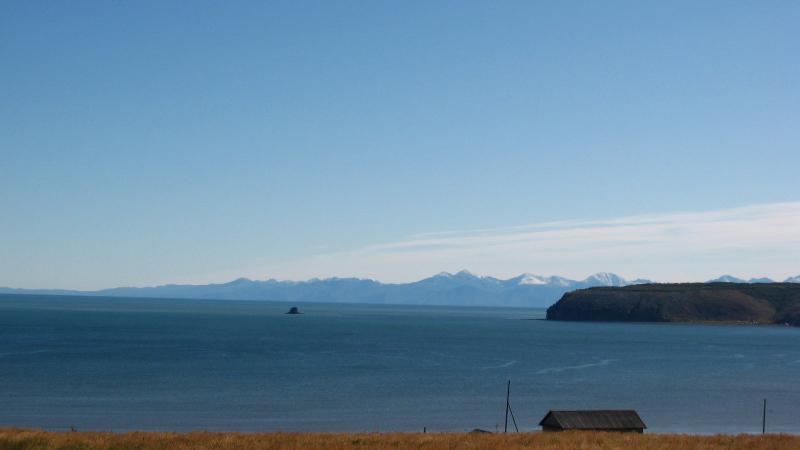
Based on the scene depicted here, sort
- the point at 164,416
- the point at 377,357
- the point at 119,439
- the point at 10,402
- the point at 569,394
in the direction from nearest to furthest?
the point at 119,439 < the point at 164,416 < the point at 10,402 < the point at 569,394 < the point at 377,357

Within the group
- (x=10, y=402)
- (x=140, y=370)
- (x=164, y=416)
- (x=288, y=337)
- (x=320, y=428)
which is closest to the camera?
(x=320, y=428)

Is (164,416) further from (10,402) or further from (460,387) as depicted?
(460,387)

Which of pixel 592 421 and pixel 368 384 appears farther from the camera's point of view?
pixel 368 384

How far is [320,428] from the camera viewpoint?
6100cm

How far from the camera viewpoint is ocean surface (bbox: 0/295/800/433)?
6675cm

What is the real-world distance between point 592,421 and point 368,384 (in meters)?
44.2

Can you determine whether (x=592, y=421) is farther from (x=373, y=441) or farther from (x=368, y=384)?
(x=368, y=384)

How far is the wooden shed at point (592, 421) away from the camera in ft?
160

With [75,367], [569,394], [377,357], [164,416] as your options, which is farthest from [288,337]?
[164,416]

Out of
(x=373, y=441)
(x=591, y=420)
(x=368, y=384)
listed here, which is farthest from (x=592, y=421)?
(x=368, y=384)

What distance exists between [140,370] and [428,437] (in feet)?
218

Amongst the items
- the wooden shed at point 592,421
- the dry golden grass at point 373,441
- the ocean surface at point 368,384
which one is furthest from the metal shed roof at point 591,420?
the ocean surface at point 368,384

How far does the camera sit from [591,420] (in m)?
49.6

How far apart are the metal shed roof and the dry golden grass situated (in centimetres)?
400
